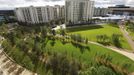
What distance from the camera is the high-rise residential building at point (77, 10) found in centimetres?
7975

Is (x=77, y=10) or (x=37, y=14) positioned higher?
(x=77, y=10)

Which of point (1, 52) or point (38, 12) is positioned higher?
point (38, 12)

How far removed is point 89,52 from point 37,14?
58998mm

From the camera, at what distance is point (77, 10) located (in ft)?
270

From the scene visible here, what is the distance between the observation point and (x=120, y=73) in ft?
101

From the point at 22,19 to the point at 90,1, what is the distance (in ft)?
171

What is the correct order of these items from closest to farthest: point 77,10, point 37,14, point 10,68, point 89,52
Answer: point 10,68 → point 89,52 → point 77,10 → point 37,14

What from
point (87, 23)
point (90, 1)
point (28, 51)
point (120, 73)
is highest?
point (90, 1)

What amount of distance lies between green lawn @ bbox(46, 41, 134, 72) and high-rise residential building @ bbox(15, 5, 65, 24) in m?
45.5

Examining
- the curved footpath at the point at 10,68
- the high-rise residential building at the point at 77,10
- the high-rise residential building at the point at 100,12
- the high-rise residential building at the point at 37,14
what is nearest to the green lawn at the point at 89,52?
the curved footpath at the point at 10,68

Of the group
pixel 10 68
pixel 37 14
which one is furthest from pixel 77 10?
pixel 10 68

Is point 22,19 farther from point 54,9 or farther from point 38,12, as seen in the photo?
point 54,9

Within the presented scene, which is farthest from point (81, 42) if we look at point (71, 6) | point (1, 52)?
point (71, 6)

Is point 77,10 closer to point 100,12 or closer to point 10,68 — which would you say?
point 100,12
